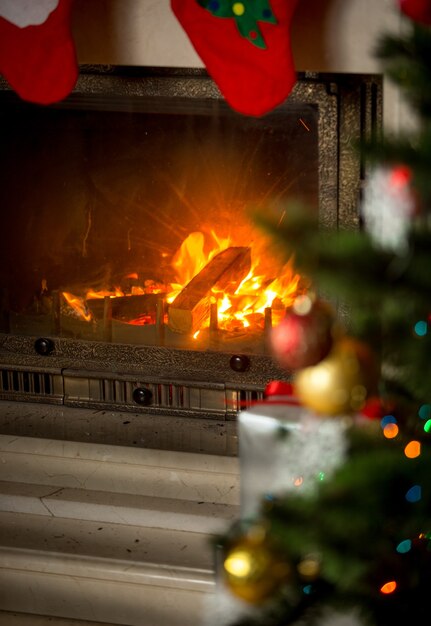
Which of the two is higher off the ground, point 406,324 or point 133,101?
point 406,324

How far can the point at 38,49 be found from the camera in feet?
6.13

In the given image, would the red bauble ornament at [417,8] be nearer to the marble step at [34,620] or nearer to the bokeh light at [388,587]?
the bokeh light at [388,587]

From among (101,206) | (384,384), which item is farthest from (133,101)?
(384,384)

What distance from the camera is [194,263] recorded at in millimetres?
2279

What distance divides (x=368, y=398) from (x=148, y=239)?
47.9 inches

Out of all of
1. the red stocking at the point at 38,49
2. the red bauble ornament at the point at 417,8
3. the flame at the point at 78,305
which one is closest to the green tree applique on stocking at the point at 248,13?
the red stocking at the point at 38,49

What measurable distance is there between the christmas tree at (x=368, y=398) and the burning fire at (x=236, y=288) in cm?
98

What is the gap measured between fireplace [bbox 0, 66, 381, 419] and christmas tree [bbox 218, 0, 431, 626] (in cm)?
93

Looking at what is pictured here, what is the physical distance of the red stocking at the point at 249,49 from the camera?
1752 mm

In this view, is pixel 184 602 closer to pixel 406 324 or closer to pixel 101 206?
pixel 101 206

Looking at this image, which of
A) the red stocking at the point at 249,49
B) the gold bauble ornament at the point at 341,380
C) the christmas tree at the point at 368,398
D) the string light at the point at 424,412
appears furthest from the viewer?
the red stocking at the point at 249,49

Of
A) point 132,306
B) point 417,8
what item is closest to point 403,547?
point 417,8

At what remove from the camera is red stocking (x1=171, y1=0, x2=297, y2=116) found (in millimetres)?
1752

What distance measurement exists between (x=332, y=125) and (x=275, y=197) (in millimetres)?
233
